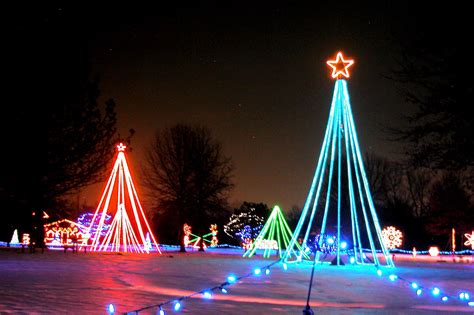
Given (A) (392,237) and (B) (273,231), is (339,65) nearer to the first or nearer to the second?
(B) (273,231)

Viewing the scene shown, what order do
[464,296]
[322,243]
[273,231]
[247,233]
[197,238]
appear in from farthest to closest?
1. [247,233]
2. [197,238]
3. [273,231]
4. [322,243]
5. [464,296]

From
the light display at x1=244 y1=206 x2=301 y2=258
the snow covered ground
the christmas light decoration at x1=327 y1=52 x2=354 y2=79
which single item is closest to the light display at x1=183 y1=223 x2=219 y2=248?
the light display at x1=244 y1=206 x2=301 y2=258

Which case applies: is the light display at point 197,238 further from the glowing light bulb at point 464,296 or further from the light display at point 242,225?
the glowing light bulb at point 464,296

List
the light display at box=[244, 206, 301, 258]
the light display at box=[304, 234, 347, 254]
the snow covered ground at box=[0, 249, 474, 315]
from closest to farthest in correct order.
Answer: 1. the snow covered ground at box=[0, 249, 474, 315]
2. the light display at box=[304, 234, 347, 254]
3. the light display at box=[244, 206, 301, 258]

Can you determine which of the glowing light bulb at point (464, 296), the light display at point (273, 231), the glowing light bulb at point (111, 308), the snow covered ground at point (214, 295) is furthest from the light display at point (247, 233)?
the glowing light bulb at point (111, 308)

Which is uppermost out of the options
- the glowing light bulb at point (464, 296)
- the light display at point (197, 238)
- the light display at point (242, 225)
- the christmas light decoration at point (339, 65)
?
the christmas light decoration at point (339, 65)

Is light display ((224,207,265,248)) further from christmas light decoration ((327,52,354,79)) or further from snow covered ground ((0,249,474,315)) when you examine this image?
snow covered ground ((0,249,474,315))

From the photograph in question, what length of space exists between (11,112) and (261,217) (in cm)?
5878

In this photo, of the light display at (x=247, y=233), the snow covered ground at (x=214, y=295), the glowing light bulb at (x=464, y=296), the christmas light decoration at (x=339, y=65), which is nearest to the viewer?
the snow covered ground at (x=214, y=295)

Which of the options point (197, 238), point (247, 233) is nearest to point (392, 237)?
point (197, 238)

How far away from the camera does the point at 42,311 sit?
9797 mm

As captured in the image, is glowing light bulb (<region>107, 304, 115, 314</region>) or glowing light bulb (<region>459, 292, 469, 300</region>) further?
glowing light bulb (<region>459, 292, 469, 300</region>)

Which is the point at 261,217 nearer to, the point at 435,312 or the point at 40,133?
the point at 40,133

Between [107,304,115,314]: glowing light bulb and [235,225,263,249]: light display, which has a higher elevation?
[235,225,263,249]: light display
